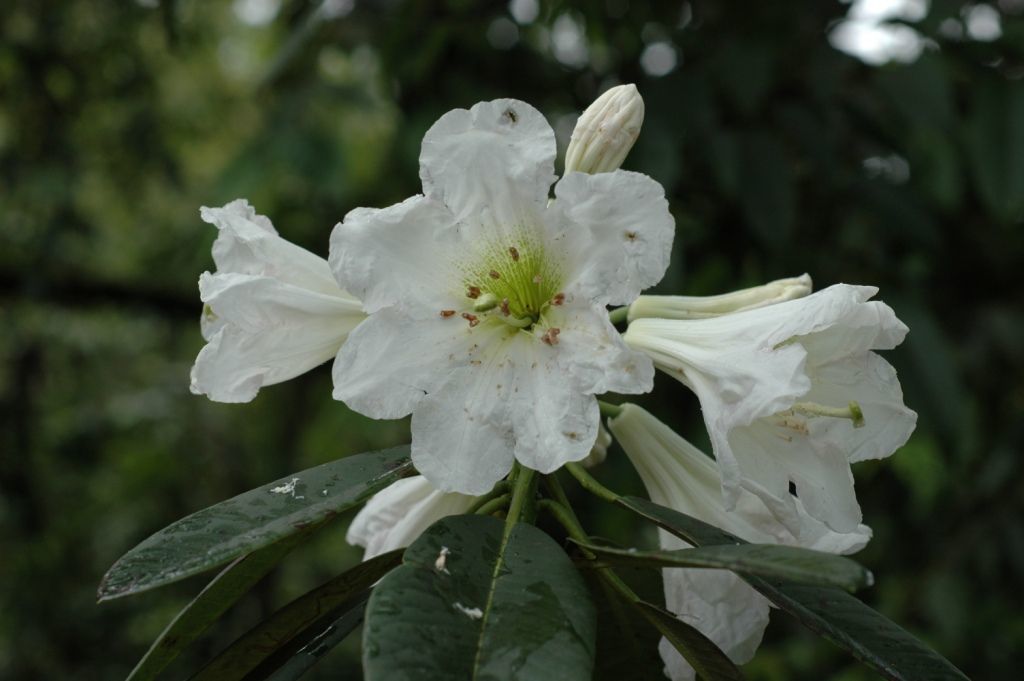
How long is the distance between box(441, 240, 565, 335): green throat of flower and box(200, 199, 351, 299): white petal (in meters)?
0.14

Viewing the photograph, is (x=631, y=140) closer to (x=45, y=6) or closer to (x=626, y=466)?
(x=626, y=466)

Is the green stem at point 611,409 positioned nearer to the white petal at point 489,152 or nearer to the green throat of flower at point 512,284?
the green throat of flower at point 512,284

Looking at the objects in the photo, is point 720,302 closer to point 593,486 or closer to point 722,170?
point 593,486

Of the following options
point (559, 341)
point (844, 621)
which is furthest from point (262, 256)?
point (844, 621)

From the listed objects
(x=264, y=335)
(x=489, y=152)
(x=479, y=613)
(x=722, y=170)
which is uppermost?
(x=489, y=152)

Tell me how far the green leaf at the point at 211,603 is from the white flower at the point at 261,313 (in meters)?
0.17

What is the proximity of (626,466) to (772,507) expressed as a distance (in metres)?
1.03

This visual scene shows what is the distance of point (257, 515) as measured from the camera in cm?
88

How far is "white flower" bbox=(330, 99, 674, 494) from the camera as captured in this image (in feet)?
2.87

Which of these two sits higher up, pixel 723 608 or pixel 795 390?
pixel 795 390

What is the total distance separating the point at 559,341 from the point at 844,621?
35 centimetres

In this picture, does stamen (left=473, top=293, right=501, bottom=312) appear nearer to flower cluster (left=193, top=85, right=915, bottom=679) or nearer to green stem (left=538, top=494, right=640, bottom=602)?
flower cluster (left=193, top=85, right=915, bottom=679)

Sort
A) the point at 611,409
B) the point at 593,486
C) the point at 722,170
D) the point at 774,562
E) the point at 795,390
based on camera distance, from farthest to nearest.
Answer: the point at 722,170 → the point at 611,409 → the point at 593,486 → the point at 795,390 → the point at 774,562

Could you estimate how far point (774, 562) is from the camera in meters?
0.69
